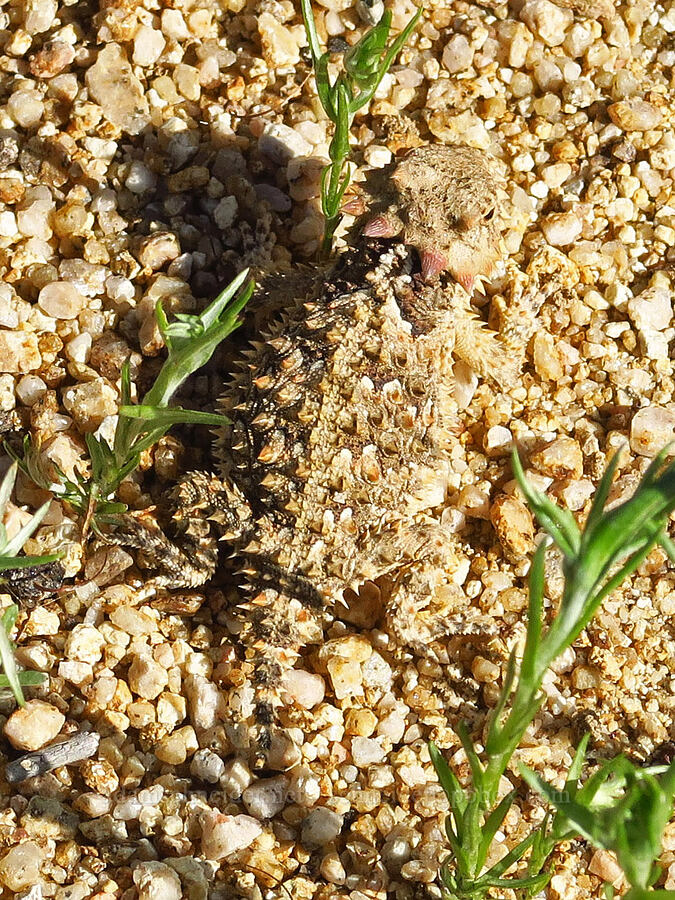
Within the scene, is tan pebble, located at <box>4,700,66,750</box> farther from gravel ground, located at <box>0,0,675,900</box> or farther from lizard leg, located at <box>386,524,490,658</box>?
lizard leg, located at <box>386,524,490,658</box>

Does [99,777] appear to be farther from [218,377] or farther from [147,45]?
[147,45]

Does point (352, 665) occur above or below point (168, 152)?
below

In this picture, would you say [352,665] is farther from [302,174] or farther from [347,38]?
[347,38]

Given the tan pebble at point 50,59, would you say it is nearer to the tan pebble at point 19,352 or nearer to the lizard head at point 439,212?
the tan pebble at point 19,352

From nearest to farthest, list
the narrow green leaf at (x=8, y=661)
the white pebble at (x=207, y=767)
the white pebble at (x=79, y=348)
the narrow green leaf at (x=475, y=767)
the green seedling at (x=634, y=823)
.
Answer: the green seedling at (x=634, y=823), the narrow green leaf at (x=8, y=661), the narrow green leaf at (x=475, y=767), the white pebble at (x=207, y=767), the white pebble at (x=79, y=348)

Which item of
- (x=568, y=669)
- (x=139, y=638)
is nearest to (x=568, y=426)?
(x=568, y=669)

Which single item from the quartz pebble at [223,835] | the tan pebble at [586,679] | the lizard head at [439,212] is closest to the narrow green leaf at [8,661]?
the quartz pebble at [223,835]

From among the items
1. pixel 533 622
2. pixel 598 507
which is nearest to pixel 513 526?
pixel 533 622
